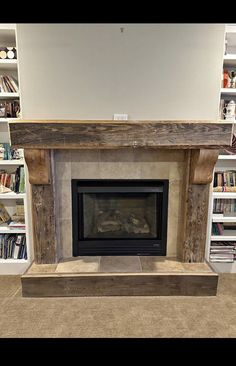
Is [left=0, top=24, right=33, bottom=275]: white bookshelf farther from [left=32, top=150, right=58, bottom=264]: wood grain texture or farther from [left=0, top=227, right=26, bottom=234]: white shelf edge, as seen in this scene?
[left=32, top=150, right=58, bottom=264]: wood grain texture

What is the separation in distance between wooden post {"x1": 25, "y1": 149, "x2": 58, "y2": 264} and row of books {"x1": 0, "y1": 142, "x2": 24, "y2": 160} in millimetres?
460

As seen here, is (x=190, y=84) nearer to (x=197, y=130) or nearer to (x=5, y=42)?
(x=197, y=130)

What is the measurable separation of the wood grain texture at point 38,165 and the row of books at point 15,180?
39 centimetres

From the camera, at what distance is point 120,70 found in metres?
2.21

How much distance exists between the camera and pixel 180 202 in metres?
2.41

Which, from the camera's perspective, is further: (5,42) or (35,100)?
(5,42)

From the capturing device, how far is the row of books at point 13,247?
2594 millimetres

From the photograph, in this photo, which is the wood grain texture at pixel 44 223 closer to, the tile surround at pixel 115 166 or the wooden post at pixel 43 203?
the wooden post at pixel 43 203

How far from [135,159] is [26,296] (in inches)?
57.9

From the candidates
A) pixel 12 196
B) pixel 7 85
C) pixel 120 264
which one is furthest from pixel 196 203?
pixel 7 85

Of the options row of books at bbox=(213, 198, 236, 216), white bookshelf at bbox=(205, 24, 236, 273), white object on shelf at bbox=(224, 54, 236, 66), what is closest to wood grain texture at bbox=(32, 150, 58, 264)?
white bookshelf at bbox=(205, 24, 236, 273)

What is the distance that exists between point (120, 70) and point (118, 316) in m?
1.94

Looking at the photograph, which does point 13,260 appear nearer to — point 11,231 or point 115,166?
point 11,231
